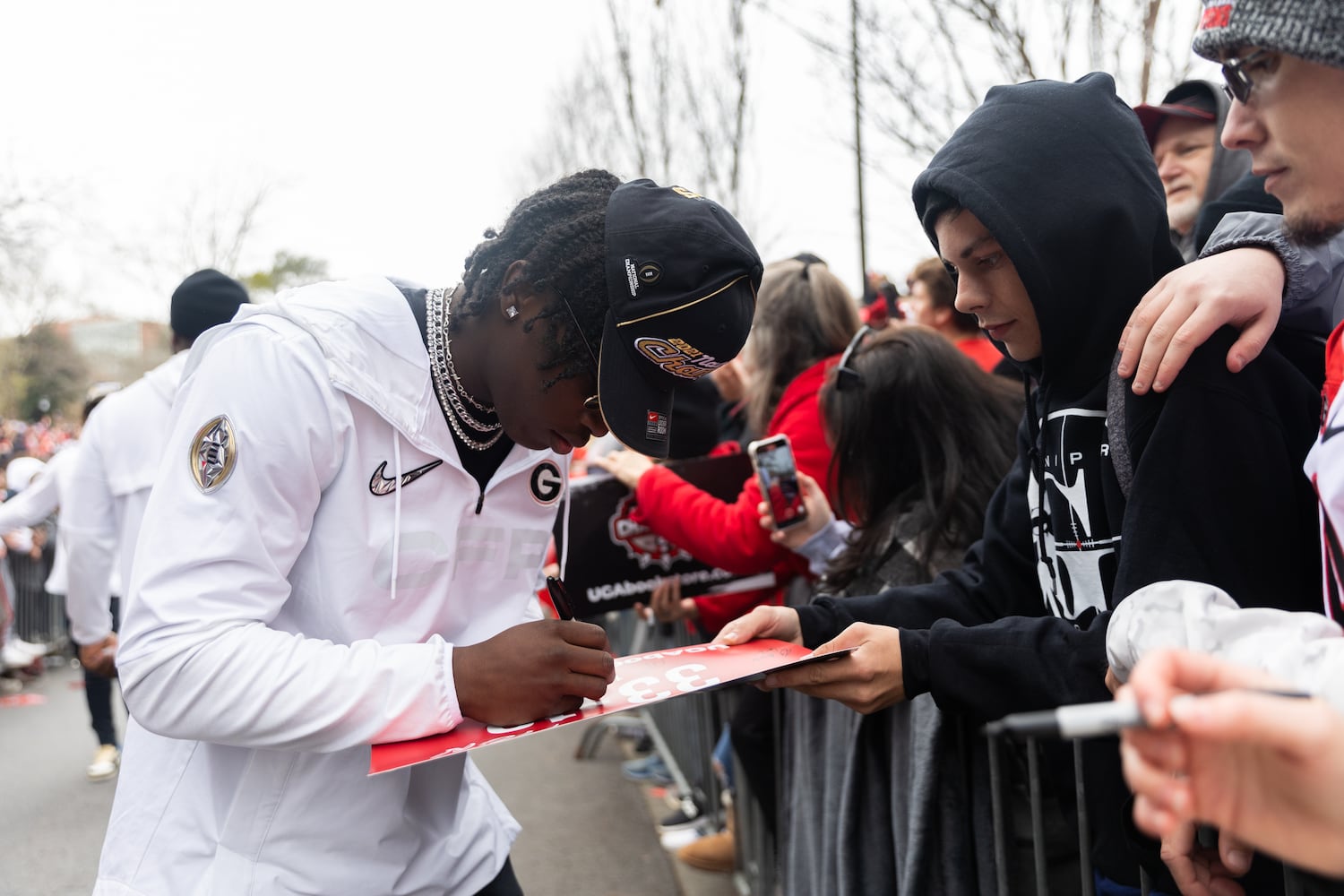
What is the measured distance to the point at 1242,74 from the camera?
54.0 inches

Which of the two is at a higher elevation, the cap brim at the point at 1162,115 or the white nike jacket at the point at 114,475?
the cap brim at the point at 1162,115

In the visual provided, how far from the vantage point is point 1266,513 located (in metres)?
1.52

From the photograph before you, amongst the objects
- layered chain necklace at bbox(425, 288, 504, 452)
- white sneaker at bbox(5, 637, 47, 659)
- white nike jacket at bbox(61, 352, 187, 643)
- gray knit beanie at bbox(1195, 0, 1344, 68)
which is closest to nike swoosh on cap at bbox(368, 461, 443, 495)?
layered chain necklace at bbox(425, 288, 504, 452)

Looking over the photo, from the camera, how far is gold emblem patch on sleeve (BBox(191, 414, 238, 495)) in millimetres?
1593

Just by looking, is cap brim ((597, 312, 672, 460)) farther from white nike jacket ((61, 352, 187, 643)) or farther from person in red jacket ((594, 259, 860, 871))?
white nike jacket ((61, 352, 187, 643))

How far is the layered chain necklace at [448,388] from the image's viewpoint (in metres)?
1.89

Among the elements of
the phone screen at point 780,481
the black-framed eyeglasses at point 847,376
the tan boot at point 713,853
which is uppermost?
the black-framed eyeglasses at point 847,376

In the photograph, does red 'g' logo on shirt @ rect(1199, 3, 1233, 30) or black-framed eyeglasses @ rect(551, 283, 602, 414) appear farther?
black-framed eyeglasses @ rect(551, 283, 602, 414)

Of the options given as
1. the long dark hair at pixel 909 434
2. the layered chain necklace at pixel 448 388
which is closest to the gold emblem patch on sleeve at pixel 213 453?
the layered chain necklace at pixel 448 388

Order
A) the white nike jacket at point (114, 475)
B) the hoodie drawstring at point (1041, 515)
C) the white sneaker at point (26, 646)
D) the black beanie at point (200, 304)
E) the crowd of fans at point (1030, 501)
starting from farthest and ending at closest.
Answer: the white sneaker at point (26, 646), the black beanie at point (200, 304), the white nike jacket at point (114, 475), the hoodie drawstring at point (1041, 515), the crowd of fans at point (1030, 501)

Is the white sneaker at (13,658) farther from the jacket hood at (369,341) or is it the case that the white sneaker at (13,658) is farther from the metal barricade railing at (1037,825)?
the metal barricade railing at (1037,825)

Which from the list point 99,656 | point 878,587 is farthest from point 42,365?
point 878,587

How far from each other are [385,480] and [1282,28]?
4.75 feet

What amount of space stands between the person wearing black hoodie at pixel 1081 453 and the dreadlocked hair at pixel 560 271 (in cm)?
70
